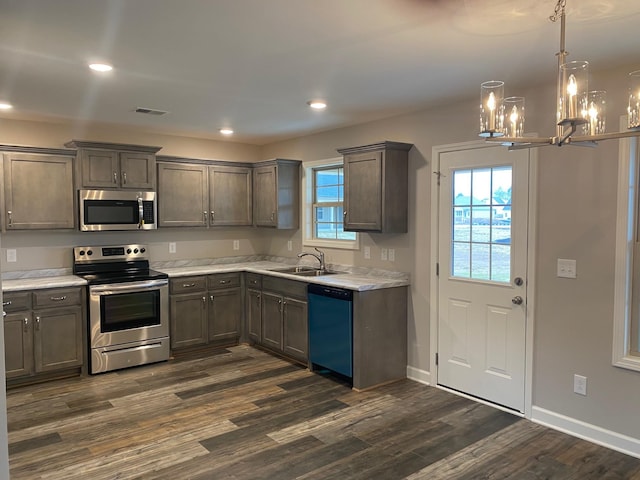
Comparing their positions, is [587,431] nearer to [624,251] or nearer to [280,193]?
[624,251]

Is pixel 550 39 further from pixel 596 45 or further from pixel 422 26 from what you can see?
pixel 422 26

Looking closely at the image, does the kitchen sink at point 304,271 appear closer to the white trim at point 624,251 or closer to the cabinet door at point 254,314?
the cabinet door at point 254,314

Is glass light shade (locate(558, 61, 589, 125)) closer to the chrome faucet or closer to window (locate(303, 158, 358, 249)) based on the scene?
window (locate(303, 158, 358, 249))

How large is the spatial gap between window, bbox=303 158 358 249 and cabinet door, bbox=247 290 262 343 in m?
0.88

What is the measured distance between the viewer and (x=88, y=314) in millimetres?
4520

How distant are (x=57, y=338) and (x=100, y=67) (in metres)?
2.61

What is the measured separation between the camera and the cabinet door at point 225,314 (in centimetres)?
535

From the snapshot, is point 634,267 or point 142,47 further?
point 634,267

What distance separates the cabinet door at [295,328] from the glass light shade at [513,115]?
9.83 ft

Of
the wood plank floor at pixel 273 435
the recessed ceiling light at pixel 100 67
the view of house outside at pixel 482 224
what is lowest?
the wood plank floor at pixel 273 435

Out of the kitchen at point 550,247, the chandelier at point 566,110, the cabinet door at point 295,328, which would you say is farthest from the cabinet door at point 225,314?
the chandelier at point 566,110

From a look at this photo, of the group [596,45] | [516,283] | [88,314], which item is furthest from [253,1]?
[88,314]

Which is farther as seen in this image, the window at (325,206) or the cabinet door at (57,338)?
the window at (325,206)

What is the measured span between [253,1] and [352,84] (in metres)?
1.43
